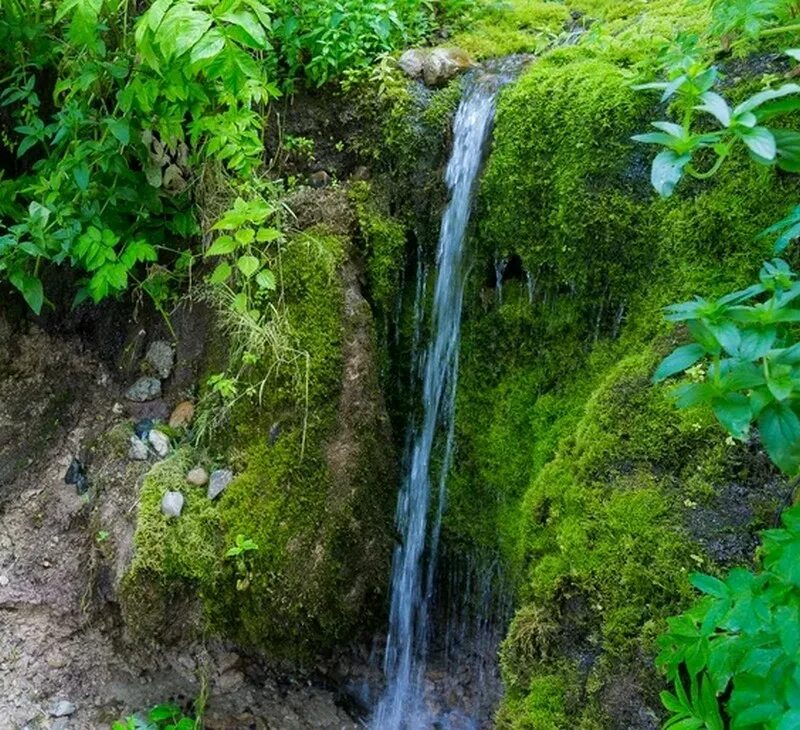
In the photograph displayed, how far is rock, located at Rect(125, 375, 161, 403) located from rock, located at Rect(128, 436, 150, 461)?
310mm

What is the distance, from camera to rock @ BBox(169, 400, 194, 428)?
331cm

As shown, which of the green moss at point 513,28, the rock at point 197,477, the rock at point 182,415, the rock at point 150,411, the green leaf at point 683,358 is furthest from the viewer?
the green moss at point 513,28

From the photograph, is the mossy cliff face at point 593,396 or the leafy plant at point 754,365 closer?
the leafy plant at point 754,365

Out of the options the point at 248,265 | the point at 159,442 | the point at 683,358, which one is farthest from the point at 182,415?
the point at 683,358

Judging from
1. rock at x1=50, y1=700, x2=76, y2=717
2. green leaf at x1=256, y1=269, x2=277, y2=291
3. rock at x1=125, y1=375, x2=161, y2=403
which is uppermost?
green leaf at x1=256, y1=269, x2=277, y2=291

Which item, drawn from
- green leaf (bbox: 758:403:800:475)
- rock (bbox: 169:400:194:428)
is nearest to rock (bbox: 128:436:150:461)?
rock (bbox: 169:400:194:428)

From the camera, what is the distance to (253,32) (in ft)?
7.48

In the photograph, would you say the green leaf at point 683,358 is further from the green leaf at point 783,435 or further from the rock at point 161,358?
the rock at point 161,358

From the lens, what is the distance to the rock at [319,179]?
11.1 ft

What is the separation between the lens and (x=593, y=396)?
8.23ft

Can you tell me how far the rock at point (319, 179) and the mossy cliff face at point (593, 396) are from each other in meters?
0.78

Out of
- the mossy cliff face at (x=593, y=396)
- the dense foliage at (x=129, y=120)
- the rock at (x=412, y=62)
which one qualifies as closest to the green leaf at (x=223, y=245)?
the dense foliage at (x=129, y=120)

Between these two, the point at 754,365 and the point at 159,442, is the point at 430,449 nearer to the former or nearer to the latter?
the point at 159,442

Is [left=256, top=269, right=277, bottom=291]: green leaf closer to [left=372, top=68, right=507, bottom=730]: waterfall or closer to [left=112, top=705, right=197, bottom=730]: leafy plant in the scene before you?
[left=372, top=68, right=507, bottom=730]: waterfall
